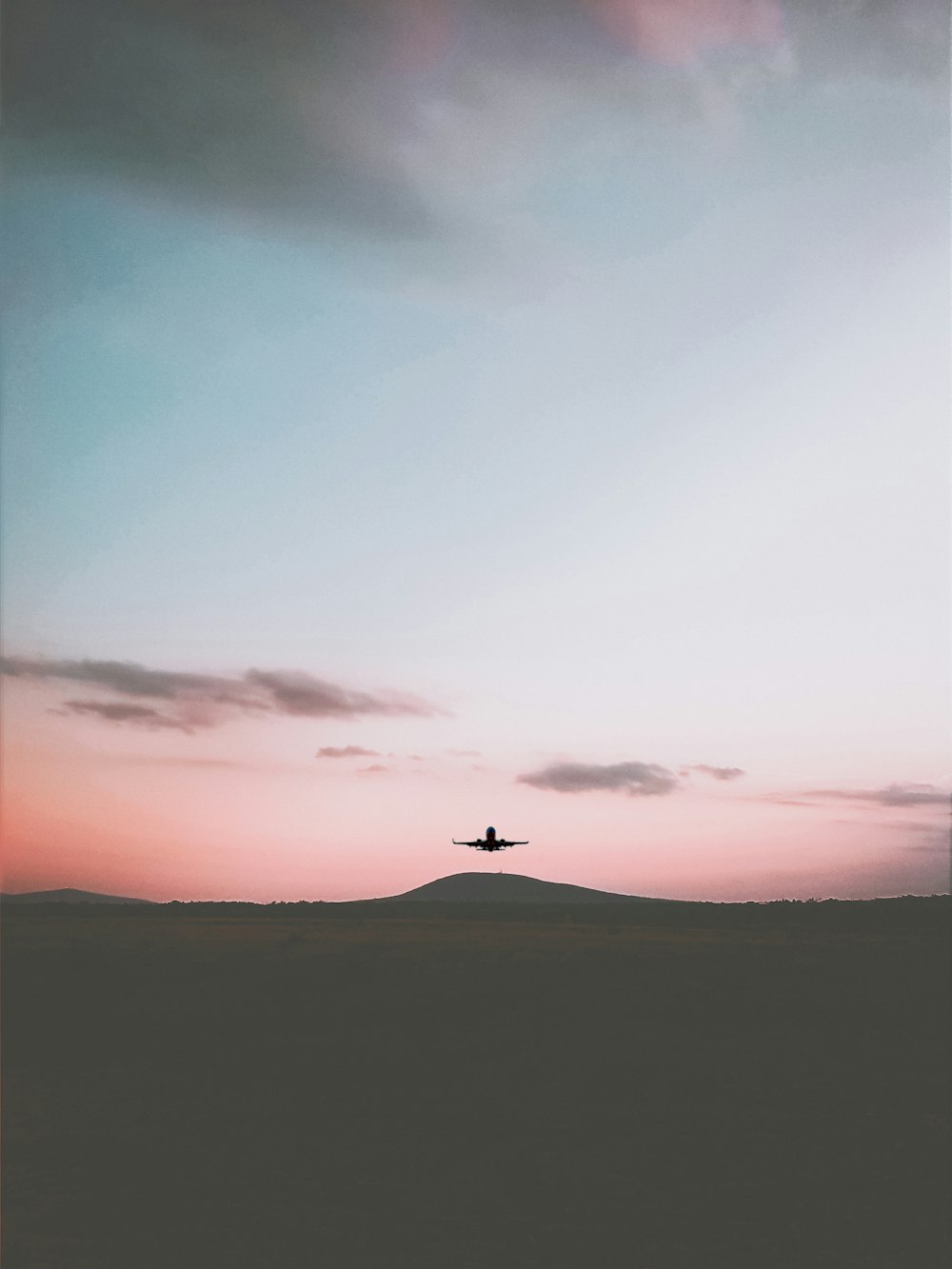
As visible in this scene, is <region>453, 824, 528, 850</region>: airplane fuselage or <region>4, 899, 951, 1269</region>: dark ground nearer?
<region>4, 899, 951, 1269</region>: dark ground

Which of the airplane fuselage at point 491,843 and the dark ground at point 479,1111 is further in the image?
the airplane fuselage at point 491,843

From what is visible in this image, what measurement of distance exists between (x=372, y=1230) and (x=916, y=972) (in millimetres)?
43115

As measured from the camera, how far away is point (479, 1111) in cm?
3188

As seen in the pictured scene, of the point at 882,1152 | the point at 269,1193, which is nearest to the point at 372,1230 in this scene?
the point at 269,1193

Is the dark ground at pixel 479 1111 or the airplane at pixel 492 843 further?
the airplane at pixel 492 843

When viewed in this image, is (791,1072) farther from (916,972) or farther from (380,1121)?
(916,972)

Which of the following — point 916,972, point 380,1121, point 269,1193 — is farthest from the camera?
point 916,972

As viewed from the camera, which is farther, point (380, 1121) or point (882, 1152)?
point (380, 1121)

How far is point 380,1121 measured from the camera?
102 ft

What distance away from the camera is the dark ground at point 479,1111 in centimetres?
2250

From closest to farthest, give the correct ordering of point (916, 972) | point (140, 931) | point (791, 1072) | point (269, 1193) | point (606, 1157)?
point (269, 1193), point (606, 1157), point (791, 1072), point (916, 972), point (140, 931)

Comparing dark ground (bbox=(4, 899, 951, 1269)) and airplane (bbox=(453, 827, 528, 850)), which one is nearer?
dark ground (bbox=(4, 899, 951, 1269))

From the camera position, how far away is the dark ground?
73.8 feet

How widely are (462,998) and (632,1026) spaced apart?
962 centimetres
